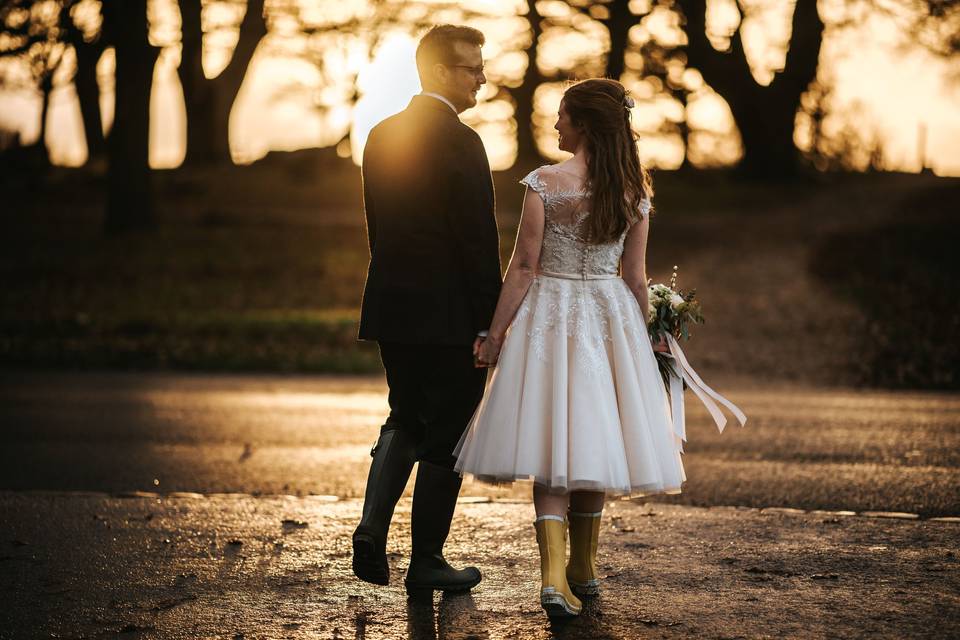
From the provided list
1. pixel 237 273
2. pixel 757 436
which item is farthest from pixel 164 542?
pixel 237 273

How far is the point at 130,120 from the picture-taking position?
78.5 ft

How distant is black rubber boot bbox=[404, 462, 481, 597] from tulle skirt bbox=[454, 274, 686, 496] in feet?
0.58

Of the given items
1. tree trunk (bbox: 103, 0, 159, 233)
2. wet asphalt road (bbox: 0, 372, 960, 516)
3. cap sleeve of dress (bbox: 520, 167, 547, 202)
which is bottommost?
wet asphalt road (bbox: 0, 372, 960, 516)

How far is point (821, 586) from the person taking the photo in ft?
16.0

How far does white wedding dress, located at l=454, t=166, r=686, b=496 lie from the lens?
4590 mm

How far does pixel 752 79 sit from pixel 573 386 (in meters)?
25.0

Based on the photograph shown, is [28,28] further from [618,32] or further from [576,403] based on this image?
[576,403]

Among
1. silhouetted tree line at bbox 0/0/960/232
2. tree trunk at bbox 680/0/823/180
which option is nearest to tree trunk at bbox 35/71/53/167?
silhouetted tree line at bbox 0/0/960/232

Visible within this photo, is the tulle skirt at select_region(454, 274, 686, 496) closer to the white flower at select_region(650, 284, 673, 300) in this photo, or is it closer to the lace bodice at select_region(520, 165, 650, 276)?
the lace bodice at select_region(520, 165, 650, 276)

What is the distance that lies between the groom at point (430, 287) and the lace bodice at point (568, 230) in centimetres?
23

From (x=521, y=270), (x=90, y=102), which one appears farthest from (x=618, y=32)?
(x=521, y=270)

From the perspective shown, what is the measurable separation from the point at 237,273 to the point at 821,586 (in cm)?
→ 1845

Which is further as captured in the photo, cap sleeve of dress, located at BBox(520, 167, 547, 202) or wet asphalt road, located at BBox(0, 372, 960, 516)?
wet asphalt road, located at BBox(0, 372, 960, 516)

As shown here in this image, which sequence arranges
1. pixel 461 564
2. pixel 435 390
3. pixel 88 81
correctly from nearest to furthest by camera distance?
1. pixel 435 390
2. pixel 461 564
3. pixel 88 81
